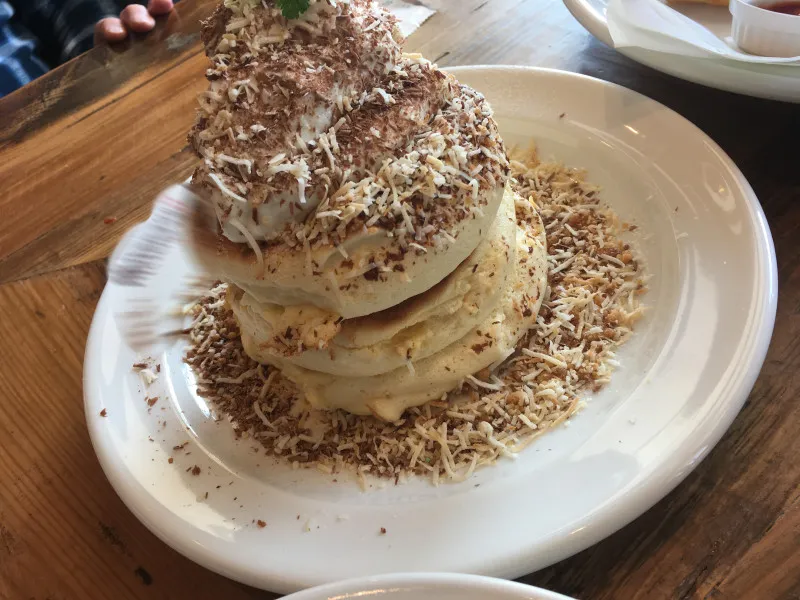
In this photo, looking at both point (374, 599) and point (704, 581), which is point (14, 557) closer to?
point (374, 599)

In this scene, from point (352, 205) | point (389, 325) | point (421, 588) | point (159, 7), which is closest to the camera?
point (421, 588)

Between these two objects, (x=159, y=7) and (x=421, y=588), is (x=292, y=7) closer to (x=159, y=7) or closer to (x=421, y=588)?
(x=421, y=588)

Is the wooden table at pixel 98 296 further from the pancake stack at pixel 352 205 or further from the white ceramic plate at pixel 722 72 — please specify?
the pancake stack at pixel 352 205

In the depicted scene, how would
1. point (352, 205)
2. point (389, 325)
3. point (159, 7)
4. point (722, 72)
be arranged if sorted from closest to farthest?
point (352, 205)
point (389, 325)
point (722, 72)
point (159, 7)

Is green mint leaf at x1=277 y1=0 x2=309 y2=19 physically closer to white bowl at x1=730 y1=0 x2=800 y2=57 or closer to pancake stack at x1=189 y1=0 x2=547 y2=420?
pancake stack at x1=189 y1=0 x2=547 y2=420

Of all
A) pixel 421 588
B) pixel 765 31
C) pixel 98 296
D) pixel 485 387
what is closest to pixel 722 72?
pixel 765 31

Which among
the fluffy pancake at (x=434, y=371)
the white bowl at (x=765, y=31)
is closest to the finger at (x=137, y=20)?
the fluffy pancake at (x=434, y=371)
